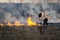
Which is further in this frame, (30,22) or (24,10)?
(24,10)

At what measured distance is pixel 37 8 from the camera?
543 inches

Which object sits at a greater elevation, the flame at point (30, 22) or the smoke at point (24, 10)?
the smoke at point (24, 10)

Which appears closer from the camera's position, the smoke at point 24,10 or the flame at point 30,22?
the flame at point 30,22

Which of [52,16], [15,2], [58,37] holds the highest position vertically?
[15,2]

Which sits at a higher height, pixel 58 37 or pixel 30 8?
pixel 30 8

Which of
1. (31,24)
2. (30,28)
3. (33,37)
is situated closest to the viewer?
(33,37)

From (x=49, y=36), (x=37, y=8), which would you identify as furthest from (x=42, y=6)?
(x=49, y=36)

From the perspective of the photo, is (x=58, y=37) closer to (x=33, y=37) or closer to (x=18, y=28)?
(x=33, y=37)

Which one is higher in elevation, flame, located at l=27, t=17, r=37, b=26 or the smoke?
the smoke

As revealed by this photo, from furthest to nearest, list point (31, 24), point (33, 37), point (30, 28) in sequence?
point (31, 24) → point (30, 28) → point (33, 37)

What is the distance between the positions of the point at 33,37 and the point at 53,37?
3.73 feet

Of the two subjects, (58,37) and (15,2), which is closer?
(58,37)

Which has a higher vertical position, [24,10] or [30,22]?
[24,10]

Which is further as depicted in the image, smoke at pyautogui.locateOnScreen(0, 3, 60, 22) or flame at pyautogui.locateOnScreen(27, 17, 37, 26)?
smoke at pyautogui.locateOnScreen(0, 3, 60, 22)
